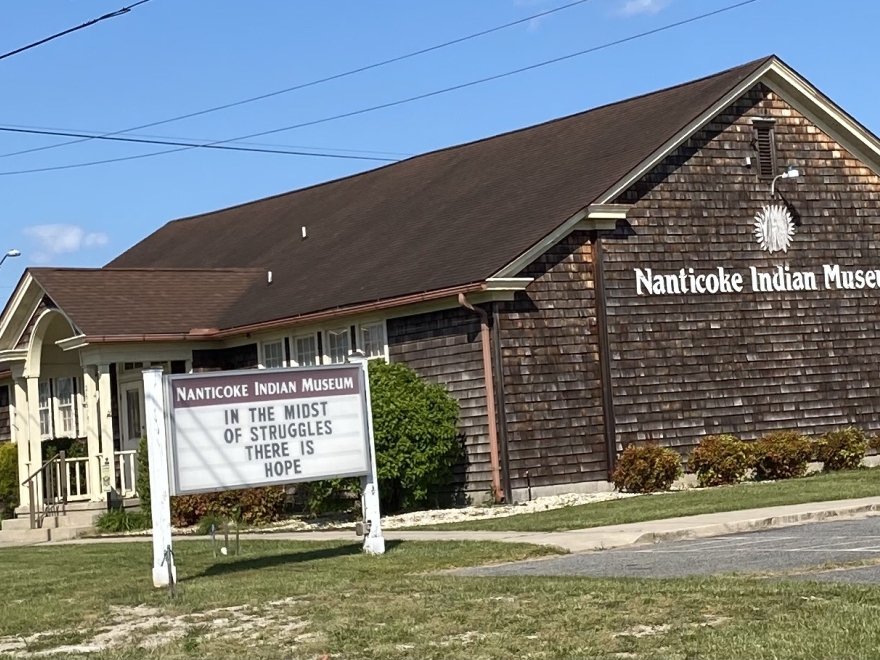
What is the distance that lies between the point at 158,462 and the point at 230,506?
32.6 ft

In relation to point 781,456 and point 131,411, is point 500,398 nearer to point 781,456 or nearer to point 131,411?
point 781,456

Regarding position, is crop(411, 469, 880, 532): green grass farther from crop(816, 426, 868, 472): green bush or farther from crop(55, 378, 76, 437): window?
crop(55, 378, 76, 437): window

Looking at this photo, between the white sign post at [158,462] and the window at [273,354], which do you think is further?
the window at [273,354]

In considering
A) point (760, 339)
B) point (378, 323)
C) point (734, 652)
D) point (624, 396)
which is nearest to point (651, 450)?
point (624, 396)

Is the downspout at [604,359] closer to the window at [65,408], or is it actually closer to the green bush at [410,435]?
the green bush at [410,435]

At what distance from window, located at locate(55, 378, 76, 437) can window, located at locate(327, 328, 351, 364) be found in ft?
28.9

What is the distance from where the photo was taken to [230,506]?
24.8 m

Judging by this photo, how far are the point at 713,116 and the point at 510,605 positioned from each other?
648 inches

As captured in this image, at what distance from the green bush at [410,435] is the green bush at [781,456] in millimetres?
5171

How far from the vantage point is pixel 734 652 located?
28.3 ft

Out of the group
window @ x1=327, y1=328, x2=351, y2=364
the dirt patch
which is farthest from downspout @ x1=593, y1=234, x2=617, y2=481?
the dirt patch

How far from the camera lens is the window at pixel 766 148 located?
26.7m

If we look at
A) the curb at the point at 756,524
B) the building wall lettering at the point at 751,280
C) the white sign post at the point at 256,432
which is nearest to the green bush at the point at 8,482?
→ the building wall lettering at the point at 751,280

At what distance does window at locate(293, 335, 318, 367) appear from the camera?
2730 centimetres
